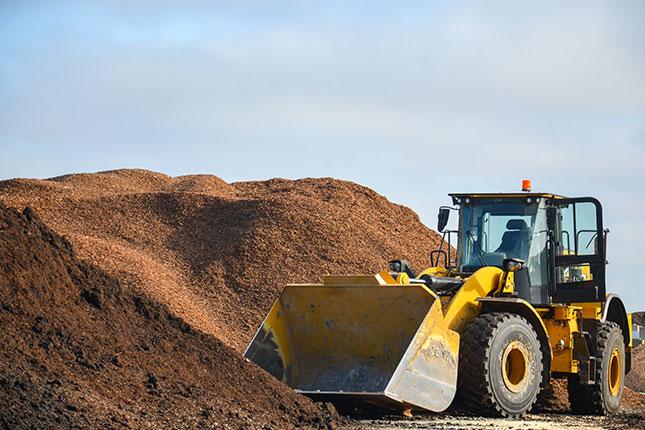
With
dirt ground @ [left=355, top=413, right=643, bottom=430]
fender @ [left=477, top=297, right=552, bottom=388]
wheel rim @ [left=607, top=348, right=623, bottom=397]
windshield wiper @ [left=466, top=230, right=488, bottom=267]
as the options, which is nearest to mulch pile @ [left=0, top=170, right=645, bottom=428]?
dirt ground @ [left=355, top=413, right=643, bottom=430]

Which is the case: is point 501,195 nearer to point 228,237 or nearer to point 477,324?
point 477,324

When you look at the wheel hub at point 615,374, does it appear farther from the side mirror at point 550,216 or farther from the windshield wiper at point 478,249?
the windshield wiper at point 478,249

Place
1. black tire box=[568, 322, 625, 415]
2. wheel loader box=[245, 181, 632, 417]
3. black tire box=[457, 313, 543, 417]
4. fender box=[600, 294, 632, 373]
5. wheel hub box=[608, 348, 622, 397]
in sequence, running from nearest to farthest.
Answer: wheel loader box=[245, 181, 632, 417] < black tire box=[457, 313, 543, 417] < black tire box=[568, 322, 625, 415] < wheel hub box=[608, 348, 622, 397] < fender box=[600, 294, 632, 373]

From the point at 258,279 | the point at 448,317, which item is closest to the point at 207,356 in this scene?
the point at 448,317

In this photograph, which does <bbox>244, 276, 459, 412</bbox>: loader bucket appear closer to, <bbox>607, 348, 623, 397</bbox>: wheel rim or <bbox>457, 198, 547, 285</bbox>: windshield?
<bbox>457, 198, 547, 285</bbox>: windshield

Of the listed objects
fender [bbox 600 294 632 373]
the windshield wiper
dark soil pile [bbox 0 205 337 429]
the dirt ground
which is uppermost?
the windshield wiper

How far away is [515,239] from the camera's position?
14.7 metres

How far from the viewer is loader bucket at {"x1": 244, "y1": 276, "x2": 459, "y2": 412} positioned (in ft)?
40.5

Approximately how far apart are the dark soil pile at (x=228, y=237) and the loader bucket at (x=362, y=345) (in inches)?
246

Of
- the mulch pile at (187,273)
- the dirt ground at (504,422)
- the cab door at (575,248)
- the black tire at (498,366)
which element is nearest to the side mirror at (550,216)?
the cab door at (575,248)

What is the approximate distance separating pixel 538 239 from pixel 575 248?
68 centimetres

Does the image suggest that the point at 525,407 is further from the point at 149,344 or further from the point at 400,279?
the point at 149,344

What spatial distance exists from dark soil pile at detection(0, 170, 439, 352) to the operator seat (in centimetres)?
668

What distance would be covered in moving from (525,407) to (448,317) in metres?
1.42
